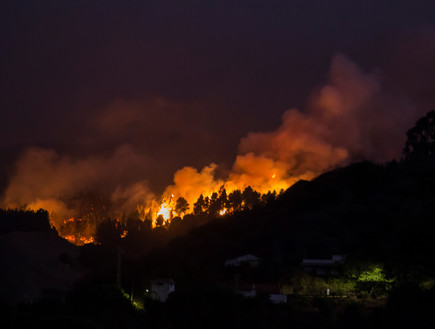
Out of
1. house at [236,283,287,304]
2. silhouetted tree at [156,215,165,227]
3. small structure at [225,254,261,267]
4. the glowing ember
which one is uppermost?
silhouetted tree at [156,215,165,227]

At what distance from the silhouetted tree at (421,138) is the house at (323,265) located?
40.4 meters

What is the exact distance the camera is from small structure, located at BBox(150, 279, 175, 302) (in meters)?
45.2

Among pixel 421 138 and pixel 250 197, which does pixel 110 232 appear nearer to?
pixel 250 197

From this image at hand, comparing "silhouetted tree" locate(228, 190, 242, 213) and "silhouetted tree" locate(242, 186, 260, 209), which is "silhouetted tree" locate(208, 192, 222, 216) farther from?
"silhouetted tree" locate(242, 186, 260, 209)

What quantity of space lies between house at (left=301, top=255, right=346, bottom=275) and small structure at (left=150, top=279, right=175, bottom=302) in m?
11.5

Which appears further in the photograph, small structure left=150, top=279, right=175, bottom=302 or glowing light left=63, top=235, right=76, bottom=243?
glowing light left=63, top=235, right=76, bottom=243

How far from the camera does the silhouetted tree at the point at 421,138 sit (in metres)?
85.2

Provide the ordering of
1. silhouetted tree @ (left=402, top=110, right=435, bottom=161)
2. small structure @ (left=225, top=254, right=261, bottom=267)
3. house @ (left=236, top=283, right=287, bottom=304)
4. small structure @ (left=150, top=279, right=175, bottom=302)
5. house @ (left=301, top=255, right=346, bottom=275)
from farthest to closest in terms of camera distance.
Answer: silhouetted tree @ (left=402, top=110, right=435, bottom=161) → small structure @ (left=225, top=254, right=261, bottom=267) → house @ (left=301, top=255, right=346, bottom=275) → small structure @ (left=150, top=279, right=175, bottom=302) → house @ (left=236, top=283, right=287, bottom=304)

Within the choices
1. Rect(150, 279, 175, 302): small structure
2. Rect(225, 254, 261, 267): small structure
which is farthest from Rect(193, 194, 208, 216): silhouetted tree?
Rect(150, 279, 175, 302): small structure

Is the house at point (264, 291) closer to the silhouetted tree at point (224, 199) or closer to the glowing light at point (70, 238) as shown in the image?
the silhouetted tree at point (224, 199)

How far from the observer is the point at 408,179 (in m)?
73.2

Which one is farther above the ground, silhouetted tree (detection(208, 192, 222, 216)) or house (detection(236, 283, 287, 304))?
silhouetted tree (detection(208, 192, 222, 216))

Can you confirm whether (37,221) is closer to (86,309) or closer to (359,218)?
(359,218)

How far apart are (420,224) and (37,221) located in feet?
219
